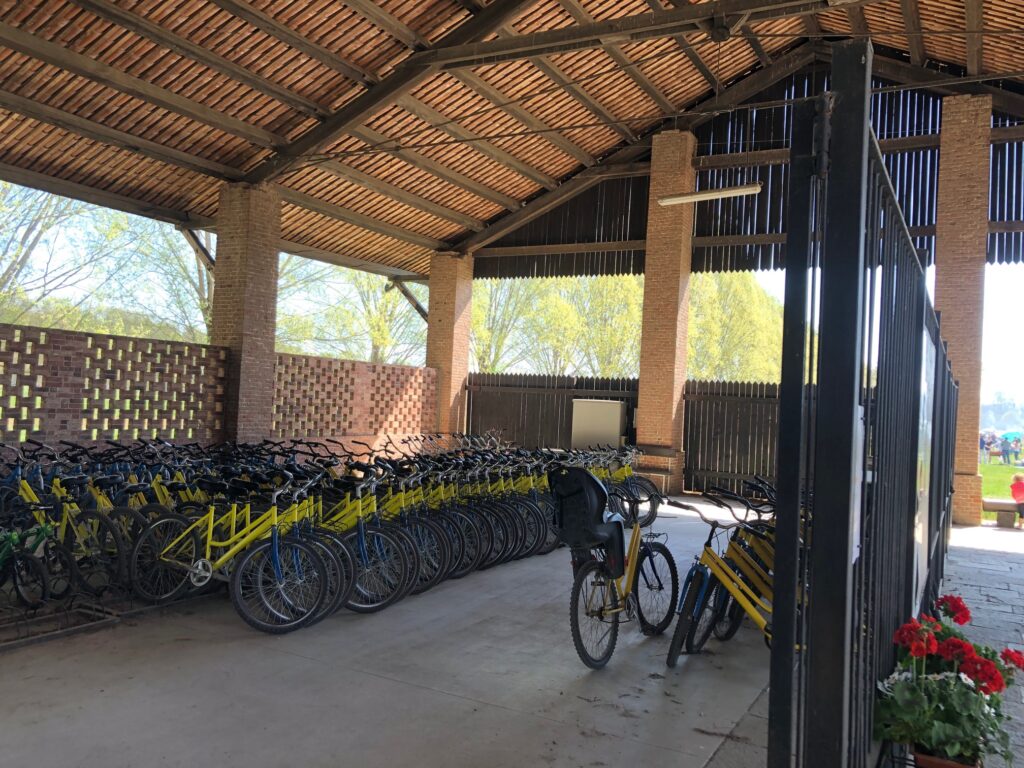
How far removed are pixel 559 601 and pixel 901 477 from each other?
301 cm

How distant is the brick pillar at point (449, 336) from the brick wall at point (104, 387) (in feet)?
17.6

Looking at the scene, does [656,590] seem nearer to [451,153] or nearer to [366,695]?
[366,695]

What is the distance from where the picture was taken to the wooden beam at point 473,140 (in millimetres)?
10797

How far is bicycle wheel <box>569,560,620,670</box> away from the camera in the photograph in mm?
4118

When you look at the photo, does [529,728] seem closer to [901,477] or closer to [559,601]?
[901,477]

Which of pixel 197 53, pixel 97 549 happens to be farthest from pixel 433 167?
pixel 97 549

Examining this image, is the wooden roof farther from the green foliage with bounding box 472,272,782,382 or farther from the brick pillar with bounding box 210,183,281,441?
the green foliage with bounding box 472,272,782,382

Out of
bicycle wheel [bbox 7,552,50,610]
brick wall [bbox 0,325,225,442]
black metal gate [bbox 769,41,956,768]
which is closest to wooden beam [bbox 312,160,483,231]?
brick wall [bbox 0,325,225,442]

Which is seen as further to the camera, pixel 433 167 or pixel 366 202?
pixel 366 202

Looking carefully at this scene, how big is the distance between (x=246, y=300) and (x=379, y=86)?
336 centimetres

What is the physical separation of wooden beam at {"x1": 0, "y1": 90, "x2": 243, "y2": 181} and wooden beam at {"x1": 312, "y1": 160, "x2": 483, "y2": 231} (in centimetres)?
139

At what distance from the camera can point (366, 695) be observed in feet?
12.0

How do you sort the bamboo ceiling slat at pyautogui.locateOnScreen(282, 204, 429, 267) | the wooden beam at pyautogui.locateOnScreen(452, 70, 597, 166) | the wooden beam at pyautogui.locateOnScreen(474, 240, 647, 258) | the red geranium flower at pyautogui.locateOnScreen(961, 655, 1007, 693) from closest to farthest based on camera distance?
the red geranium flower at pyautogui.locateOnScreen(961, 655, 1007, 693), the wooden beam at pyautogui.locateOnScreen(452, 70, 597, 166), the bamboo ceiling slat at pyautogui.locateOnScreen(282, 204, 429, 267), the wooden beam at pyautogui.locateOnScreen(474, 240, 647, 258)

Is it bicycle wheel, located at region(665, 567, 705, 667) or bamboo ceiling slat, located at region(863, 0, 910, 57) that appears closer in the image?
bicycle wheel, located at region(665, 567, 705, 667)
